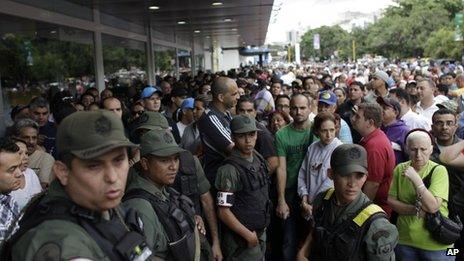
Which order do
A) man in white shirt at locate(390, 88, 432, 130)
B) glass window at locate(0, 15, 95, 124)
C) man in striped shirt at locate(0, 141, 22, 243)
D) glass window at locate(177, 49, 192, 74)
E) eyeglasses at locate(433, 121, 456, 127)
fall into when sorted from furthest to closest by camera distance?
1. glass window at locate(177, 49, 192, 74)
2. glass window at locate(0, 15, 95, 124)
3. man in white shirt at locate(390, 88, 432, 130)
4. eyeglasses at locate(433, 121, 456, 127)
5. man in striped shirt at locate(0, 141, 22, 243)

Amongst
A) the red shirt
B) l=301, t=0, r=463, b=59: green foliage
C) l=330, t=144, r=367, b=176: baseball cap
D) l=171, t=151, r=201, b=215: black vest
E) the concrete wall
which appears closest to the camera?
l=330, t=144, r=367, b=176: baseball cap

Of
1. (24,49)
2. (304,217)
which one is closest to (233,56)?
(24,49)

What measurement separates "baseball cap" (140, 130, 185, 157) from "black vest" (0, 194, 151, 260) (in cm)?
99

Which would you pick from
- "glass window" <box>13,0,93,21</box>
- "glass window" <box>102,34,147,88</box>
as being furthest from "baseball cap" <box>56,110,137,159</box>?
"glass window" <box>102,34,147,88</box>

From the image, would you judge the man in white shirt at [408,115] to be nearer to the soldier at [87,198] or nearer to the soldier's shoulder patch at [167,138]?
the soldier's shoulder patch at [167,138]

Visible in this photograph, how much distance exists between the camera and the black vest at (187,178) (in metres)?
3.46

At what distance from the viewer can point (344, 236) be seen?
112 inches

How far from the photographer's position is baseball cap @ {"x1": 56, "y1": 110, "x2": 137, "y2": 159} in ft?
5.49

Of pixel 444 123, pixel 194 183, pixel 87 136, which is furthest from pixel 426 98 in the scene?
pixel 87 136

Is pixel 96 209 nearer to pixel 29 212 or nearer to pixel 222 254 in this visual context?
pixel 29 212

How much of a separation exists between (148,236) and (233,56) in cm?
4756

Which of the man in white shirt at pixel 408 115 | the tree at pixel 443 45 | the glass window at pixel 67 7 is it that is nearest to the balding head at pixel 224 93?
the man in white shirt at pixel 408 115

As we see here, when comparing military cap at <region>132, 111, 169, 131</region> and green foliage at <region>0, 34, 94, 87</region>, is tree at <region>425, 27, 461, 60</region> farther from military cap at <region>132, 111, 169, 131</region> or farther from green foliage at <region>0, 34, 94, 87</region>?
military cap at <region>132, 111, 169, 131</region>

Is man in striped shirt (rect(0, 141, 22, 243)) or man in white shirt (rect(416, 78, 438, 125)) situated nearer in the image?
man in striped shirt (rect(0, 141, 22, 243))
